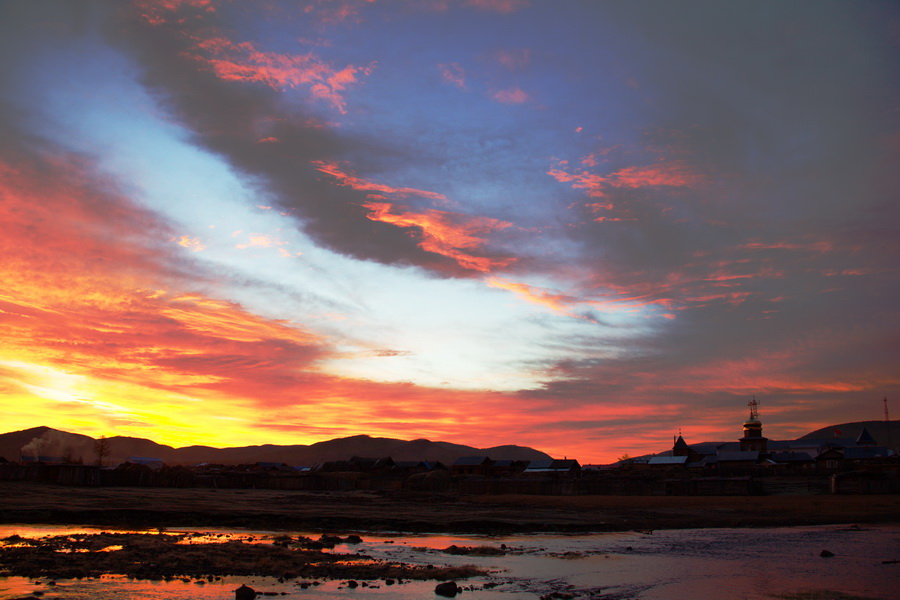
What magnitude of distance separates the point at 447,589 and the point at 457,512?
95.1 ft

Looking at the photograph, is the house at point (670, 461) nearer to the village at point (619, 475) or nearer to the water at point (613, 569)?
the village at point (619, 475)

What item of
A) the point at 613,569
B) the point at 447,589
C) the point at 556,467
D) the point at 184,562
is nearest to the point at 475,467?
the point at 556,467

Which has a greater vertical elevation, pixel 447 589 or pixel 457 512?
pixel 447 589

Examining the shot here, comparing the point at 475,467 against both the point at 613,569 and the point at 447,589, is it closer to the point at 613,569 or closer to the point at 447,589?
the point at 613,569

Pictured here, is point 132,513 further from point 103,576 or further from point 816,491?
point 816,491

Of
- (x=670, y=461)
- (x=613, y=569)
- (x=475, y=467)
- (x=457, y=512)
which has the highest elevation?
(x=670, y=461)

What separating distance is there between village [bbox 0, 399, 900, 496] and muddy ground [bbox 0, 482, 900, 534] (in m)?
3.33

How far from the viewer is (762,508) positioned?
5041 centimetres

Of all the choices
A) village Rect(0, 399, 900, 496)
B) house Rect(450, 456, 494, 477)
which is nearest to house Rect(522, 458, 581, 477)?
village Rect(0, 399, 900, 496)

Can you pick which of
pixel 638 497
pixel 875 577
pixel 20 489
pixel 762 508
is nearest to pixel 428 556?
pixel 875 577

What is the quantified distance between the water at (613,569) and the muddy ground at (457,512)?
4263mm

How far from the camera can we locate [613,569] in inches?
959

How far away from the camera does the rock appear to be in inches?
748

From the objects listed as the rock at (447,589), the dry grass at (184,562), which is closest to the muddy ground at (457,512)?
the dry grass at (184,562)
